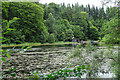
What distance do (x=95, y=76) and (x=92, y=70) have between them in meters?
0.53

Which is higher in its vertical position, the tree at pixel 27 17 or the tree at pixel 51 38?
the tree at pixel 27 17

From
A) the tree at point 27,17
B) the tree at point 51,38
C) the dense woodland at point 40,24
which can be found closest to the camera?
the dense woodland at point 40,24

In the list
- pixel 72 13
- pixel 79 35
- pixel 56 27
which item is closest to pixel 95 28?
pixel 79 35

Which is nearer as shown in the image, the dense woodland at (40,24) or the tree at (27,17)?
the dense woodland at (40,24)

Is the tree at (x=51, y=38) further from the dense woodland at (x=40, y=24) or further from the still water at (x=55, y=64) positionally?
the still water at (x=55, y=64)

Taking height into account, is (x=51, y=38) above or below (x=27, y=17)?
below

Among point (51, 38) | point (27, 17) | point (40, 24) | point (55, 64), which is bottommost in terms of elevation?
point (55, 64)

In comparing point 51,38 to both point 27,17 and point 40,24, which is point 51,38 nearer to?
point 40,24

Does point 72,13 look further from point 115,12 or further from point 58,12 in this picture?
point 115,12

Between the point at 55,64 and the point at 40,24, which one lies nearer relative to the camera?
the point at 55,64

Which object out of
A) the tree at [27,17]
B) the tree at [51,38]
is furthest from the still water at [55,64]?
the tree at [27,17]

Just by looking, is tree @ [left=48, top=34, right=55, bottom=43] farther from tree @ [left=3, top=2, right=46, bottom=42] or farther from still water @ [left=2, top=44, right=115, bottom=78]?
still water @ [left=2, top=44, right=115, bottom=78]

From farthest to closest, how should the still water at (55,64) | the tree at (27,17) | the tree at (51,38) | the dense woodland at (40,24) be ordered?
1. the tree at (51,38)
2. the tree at (27,17)
3. the dense woodland at (40,24)
4. the still water at (55,64)

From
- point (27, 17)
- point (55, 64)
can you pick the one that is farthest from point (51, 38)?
point (55, 64)
